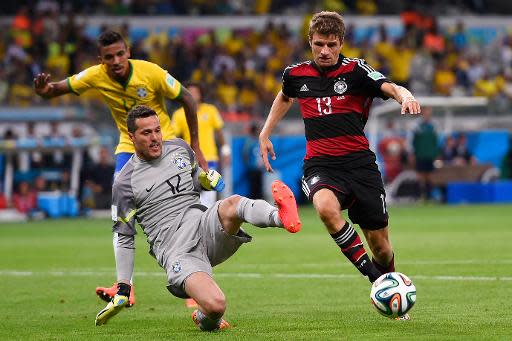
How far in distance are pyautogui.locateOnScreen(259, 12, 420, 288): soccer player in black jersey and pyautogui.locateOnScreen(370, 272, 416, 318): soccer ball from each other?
0.85 meters

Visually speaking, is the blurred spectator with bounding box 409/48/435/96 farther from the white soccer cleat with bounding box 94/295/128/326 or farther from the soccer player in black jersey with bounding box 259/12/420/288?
→ the white soccer cleat with bounding box 94/295/128/326

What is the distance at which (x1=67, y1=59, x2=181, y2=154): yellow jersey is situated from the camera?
9984mm

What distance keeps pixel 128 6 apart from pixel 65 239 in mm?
15625

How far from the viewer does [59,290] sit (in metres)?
11.2

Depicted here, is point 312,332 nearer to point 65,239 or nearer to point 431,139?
point 65,239

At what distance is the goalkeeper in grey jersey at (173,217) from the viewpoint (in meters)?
8.04

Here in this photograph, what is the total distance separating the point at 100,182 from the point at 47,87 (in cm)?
1589

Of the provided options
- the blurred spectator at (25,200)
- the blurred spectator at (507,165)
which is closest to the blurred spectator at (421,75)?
the blurred spectator at (507,165)

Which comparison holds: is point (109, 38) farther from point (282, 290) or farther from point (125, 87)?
point (282, 290)

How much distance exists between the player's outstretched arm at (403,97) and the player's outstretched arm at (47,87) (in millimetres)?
3174

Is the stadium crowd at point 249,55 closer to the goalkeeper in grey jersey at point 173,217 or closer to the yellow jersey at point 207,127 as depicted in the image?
the yellow jersey at point 207,127

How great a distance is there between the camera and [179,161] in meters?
8.58

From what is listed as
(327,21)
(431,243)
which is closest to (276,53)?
(431,243)

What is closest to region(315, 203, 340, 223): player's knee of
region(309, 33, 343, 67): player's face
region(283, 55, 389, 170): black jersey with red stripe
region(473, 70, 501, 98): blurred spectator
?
region(283, 55, 389, 170): black jersey with red stripe
